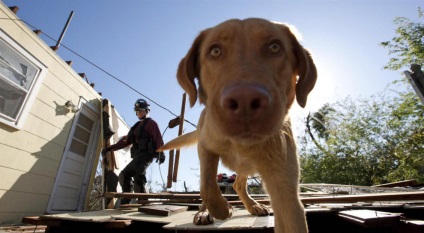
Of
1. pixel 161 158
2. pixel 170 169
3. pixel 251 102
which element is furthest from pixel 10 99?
pixel 251 102

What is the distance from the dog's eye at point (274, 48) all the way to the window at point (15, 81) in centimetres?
543

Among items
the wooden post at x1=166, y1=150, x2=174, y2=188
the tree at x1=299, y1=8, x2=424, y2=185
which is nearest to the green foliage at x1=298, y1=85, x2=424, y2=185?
the tree at x1=299, y1=8, x2=424, y2=185

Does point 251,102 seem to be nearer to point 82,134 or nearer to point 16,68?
point 16,68

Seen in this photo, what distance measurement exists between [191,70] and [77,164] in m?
6.79

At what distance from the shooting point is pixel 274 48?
211 cm

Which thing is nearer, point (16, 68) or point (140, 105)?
point (16, 68)

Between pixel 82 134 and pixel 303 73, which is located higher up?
pixel 82 134

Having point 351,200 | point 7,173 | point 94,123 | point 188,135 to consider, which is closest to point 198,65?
point 188,135

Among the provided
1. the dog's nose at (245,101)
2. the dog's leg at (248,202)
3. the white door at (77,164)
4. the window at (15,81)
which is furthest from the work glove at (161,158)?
the dog's nose at (245,101)

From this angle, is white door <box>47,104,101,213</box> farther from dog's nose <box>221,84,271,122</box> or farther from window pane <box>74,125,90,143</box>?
dog's nose <box>221,84,271,122</box>

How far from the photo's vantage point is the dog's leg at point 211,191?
6.84 ft

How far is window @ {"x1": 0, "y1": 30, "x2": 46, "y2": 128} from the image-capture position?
528cm

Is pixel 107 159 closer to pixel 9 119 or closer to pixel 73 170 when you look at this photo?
pixel 73 170

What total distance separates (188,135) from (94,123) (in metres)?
5.87
